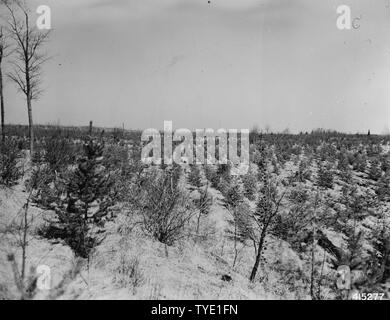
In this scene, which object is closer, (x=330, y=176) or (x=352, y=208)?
(x=352, y=208)

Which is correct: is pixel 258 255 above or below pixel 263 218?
below

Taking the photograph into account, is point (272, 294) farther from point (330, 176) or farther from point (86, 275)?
point (330, 176)

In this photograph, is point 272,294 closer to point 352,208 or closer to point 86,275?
point 86,275

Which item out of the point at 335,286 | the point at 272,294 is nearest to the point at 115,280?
the point at 272,294

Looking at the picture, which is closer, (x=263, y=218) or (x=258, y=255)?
(x=258, y=255)

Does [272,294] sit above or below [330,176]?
below
